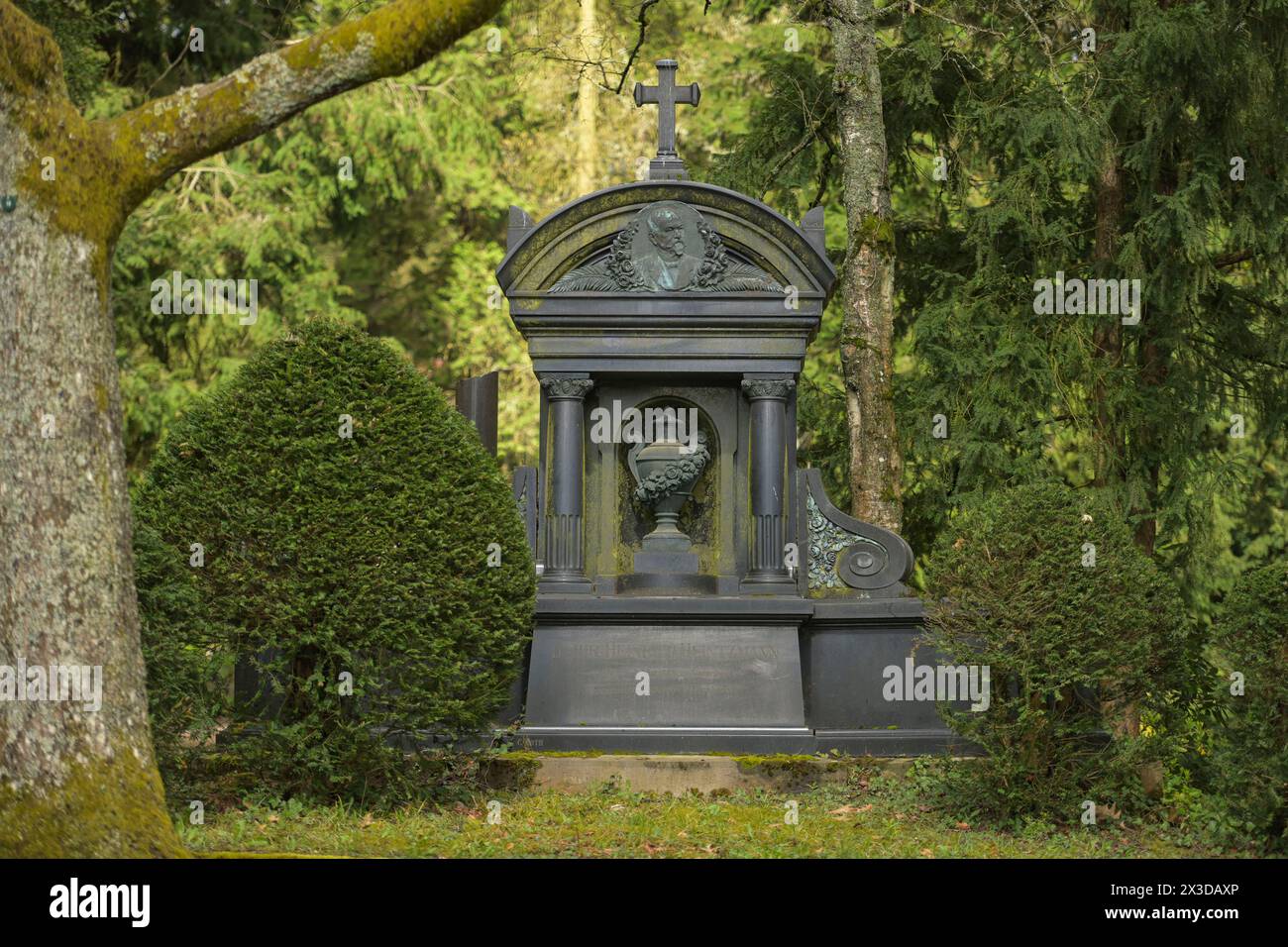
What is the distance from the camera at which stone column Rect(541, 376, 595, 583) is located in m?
11.3

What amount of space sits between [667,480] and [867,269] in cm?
393

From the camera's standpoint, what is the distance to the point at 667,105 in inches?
481

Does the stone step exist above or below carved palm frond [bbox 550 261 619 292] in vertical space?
below

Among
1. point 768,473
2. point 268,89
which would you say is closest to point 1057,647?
point 768,473

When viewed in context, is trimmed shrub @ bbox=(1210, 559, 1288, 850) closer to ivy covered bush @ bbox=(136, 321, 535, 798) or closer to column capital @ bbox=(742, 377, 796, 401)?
ivy covered bush @ bbox=(136, 321, 535, 798)

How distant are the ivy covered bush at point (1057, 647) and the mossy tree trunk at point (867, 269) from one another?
534 centimetres

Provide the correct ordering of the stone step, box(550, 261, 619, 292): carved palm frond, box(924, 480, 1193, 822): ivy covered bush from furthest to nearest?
box(550, 261, 619, 292): carved palm frond < the stone step < box(924, 480, 1193, 822): ivy covered bush

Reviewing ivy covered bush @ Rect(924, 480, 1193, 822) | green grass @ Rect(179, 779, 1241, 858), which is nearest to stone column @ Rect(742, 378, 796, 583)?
green grass @ Rect(179, 779, 1241, 858)

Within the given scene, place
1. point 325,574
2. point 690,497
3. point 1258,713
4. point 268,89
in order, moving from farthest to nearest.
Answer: point 690,497 < point 325,574 < point 1258,713 < point 268,89

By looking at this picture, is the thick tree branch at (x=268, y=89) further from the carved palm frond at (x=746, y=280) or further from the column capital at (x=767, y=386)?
the column capital at (x=767, y=386)

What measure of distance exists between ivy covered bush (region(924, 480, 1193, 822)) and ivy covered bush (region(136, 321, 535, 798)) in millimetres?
2525

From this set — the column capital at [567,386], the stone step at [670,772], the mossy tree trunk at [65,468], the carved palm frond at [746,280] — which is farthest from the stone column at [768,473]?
the mossy tree trunk at [65,468]

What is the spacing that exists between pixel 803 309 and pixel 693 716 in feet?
9.67

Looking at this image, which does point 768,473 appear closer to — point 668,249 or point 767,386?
point 767,386
